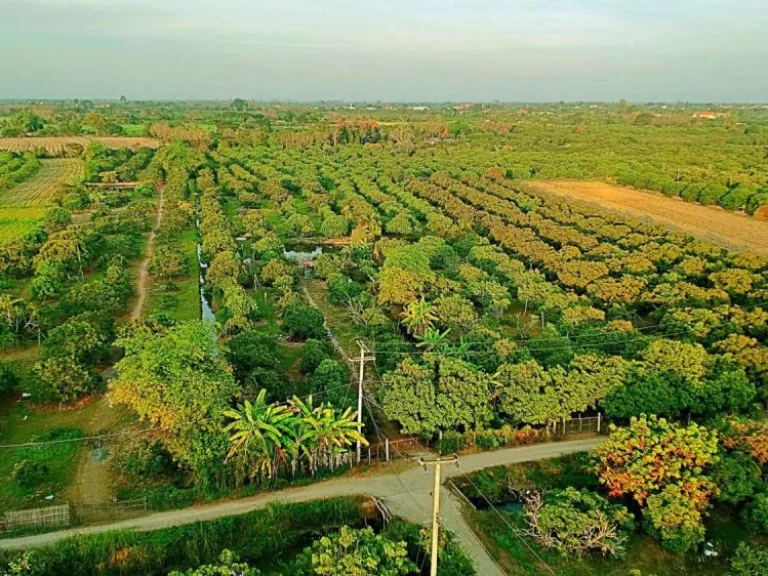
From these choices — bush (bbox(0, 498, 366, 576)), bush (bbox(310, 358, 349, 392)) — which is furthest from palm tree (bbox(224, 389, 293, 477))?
bush (bbox(310, 358, 349, 392))

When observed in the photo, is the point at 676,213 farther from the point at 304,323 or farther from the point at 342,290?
the point at 304,323

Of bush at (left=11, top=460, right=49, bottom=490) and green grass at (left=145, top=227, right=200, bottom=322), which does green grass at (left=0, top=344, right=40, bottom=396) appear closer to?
bush at (left=11, top=460, right=49, bottom=490)

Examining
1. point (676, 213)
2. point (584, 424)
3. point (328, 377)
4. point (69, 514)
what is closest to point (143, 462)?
point (69, 514)

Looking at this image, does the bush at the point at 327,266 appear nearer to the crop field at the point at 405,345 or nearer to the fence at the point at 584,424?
the crop field at the point at 405,345

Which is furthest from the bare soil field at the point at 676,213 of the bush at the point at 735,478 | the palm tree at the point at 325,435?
the palm tree at the point at 325,435

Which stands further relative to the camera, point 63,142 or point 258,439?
point 63,142

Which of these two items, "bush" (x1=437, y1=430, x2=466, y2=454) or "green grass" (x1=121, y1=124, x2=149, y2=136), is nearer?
"bush" (x1=437, y1=430, x2=466, y2=454)
